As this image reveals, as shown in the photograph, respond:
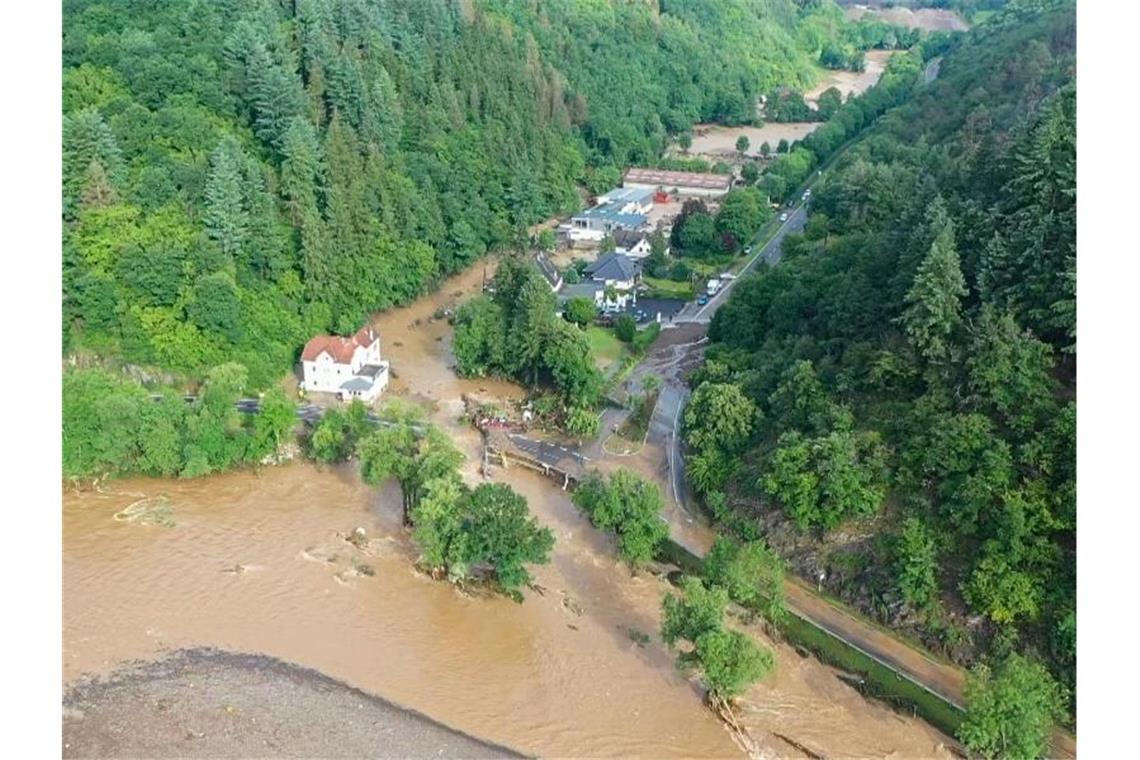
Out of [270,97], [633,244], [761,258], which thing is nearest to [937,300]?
[761,258]

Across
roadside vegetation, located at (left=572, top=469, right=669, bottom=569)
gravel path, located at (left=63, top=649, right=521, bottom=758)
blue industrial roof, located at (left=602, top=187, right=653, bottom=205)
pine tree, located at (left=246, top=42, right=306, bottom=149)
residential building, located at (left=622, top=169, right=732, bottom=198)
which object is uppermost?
pine tree, located at (left=246, top=42, right=306, bottom=149)

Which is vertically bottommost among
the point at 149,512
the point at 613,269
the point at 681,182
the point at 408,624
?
the point at 408,624

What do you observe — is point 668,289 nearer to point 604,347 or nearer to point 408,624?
point 604,347

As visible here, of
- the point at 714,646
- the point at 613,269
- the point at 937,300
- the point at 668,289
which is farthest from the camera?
the point at 668,289

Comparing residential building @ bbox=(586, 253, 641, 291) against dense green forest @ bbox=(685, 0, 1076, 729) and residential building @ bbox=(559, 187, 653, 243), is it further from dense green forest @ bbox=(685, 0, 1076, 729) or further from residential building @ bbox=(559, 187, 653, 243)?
dense green forest @ bbox=(685, 0, 1076, 729)

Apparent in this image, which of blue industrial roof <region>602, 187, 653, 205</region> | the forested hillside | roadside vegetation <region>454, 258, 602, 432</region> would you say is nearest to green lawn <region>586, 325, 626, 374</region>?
roadside vegetation <region>454, 258, 602, 432</region>

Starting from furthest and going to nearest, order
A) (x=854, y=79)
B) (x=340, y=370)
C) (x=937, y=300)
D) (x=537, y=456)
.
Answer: (x=854, y=79) < (x=340, y=370) < (x=537, y=456) < (x=937, y=300)
